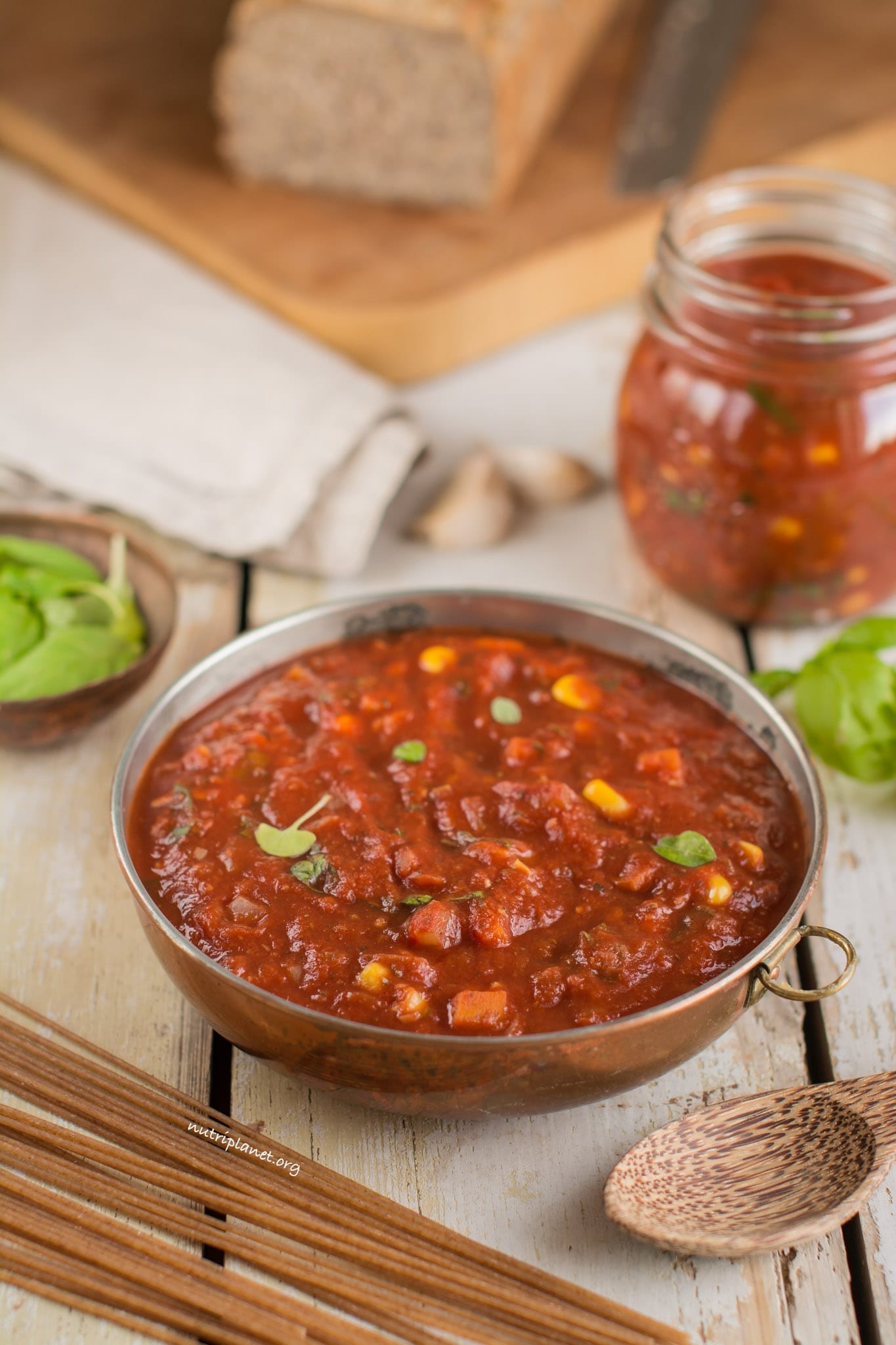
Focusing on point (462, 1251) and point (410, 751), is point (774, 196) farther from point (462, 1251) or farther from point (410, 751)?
point (462, 1251)

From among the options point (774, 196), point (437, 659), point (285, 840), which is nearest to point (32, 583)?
point (437, 659)

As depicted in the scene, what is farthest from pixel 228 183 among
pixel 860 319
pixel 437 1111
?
pixel 437 1111

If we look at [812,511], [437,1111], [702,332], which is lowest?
[437,1111]

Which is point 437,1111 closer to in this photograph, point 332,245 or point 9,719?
point 9,719

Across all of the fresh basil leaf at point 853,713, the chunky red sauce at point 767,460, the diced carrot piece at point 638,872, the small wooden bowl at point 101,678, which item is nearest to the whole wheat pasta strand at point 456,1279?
the diced carrot piece at point 638,872

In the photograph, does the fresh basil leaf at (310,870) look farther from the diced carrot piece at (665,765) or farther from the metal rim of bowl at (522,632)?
the diced carrot piece at (665,765)
